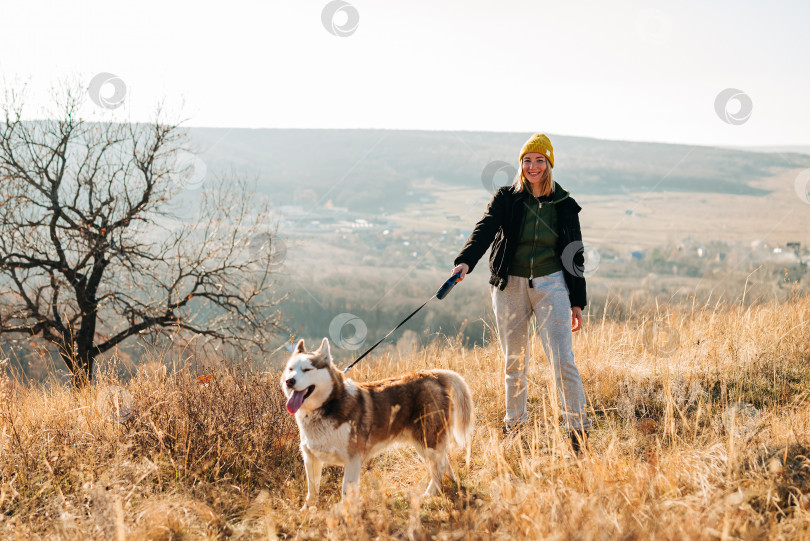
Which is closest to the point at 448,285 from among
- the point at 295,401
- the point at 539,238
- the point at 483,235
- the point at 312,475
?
the point at 483,235

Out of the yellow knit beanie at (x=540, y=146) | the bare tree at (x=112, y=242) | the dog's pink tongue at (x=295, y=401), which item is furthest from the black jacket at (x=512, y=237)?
the bare tree at (x=112, y=242)

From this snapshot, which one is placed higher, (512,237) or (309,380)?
(512,237)

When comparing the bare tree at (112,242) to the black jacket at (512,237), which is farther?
the bare tree at (112,242)

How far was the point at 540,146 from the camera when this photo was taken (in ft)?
13.1

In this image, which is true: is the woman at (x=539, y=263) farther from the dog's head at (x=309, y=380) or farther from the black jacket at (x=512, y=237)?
the dog's head at (x=309, y=380)

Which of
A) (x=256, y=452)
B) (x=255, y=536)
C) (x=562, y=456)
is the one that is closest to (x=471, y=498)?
(x=562, y=456)

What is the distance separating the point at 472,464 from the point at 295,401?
167 cm

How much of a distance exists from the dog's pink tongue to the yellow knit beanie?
8.01 ft

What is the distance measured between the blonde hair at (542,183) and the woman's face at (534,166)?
0.14 ft

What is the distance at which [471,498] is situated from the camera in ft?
11.6

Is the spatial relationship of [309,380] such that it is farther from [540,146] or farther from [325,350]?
[540,146]

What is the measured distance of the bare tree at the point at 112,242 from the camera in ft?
47.1

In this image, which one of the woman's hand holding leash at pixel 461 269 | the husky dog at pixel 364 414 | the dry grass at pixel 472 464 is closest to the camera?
the dry grass at pixel 472 464

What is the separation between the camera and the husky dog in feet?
11.0
